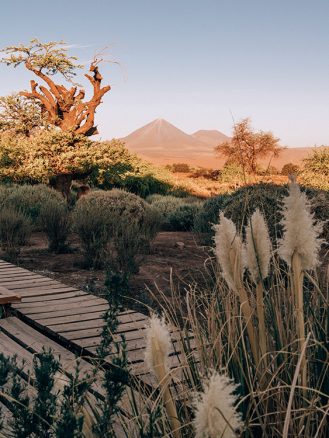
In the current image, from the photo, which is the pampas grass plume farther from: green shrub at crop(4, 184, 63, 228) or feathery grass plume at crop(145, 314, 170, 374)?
green shrub at crop(4, 184, 63, 228)

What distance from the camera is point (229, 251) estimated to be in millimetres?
1386

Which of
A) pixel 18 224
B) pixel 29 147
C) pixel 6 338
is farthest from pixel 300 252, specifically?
pixel 29 147

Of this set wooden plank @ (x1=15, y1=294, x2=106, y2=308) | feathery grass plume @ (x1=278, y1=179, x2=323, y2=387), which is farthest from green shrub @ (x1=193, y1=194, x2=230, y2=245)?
feathery grass plume @ (x1=278, y1=179, x2=323, y2=387)

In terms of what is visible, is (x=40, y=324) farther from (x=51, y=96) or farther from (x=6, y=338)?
(x=51, y=96)

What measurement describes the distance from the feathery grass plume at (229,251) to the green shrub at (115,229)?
3.97 meters

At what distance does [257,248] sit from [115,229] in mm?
8096

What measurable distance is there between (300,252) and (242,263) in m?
0.22

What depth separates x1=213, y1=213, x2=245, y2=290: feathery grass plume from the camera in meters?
1.38

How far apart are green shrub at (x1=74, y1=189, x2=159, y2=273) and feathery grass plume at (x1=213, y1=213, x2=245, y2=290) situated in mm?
3974

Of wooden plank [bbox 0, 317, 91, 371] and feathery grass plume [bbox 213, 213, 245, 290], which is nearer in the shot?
feathery grass plume [bbox 213, 213, 245, 290]

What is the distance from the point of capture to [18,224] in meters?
10.3

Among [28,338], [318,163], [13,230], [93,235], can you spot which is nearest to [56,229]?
[13,230]

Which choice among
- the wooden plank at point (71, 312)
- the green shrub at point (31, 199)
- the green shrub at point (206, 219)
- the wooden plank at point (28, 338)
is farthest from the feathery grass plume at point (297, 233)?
the green shrub at point (31, 199)

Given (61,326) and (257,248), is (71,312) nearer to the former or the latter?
(61,326)
